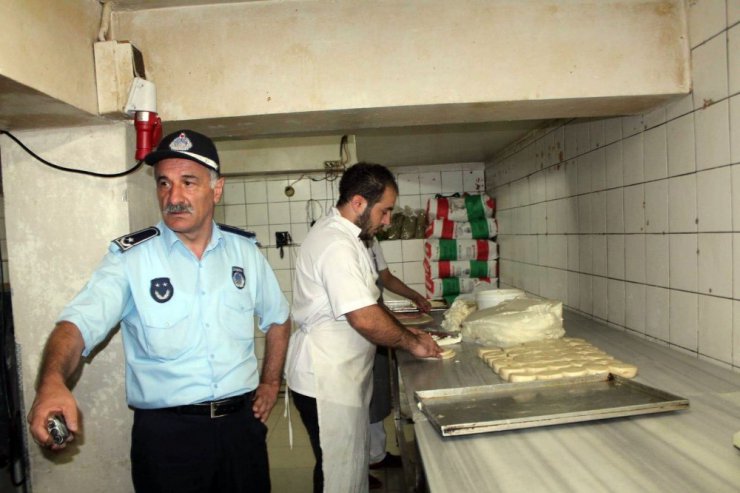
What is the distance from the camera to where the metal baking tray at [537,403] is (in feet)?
4.06

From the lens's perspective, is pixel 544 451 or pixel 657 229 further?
pixel 657 229

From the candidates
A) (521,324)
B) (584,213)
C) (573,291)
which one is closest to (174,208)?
(521,324)

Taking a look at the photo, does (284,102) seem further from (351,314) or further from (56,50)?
(351,314)

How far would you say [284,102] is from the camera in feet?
5.91

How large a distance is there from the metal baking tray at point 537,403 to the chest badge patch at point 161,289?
834mm

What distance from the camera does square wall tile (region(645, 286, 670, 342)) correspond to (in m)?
2.00

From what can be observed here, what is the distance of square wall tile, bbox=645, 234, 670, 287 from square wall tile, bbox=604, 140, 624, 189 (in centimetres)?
36

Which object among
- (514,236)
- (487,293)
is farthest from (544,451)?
(514,236)

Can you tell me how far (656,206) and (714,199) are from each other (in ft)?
1.17

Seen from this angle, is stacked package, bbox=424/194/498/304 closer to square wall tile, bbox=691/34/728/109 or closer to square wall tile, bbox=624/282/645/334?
square wall tile, bbox=624/282/645/334

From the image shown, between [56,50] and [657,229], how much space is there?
7.68 feet

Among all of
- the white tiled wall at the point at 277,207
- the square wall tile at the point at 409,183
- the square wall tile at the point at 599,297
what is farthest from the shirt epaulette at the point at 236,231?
the square wall tile at the point at 409,183

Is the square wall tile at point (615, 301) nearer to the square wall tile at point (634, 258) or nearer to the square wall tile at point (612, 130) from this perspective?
the square wall tile at point (634, 258)

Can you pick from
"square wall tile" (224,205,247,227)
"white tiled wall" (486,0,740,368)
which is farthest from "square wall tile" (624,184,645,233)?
"square wall tile" (224,205,247,227)
